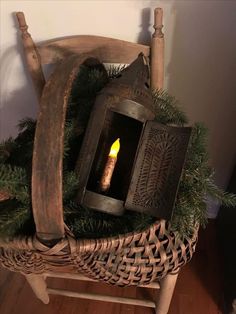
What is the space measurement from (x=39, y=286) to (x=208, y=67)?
76 cm

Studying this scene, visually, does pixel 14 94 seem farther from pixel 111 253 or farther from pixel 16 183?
pixel 111 253

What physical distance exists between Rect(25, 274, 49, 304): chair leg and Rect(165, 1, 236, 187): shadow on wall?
0.64 metres

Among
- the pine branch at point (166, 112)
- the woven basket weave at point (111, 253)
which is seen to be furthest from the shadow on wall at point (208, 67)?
the woven basket weave at point (111, 253)

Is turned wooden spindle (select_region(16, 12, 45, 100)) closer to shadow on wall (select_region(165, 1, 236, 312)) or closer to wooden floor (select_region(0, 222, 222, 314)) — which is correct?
shadow on wall (select_region(165, 1, 236, 312))

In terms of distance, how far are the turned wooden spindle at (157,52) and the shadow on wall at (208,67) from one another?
0.07 metres

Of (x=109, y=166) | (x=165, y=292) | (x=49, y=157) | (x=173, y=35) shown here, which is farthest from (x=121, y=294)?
(x=173, y=35)

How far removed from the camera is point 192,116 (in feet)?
2.88

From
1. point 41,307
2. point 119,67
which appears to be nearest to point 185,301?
point 41,307

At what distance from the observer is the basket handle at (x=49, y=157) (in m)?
0.43

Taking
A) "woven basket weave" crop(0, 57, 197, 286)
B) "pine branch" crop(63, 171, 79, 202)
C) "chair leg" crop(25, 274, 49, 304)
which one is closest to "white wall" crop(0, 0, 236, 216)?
"woven basket weave" crop(0, 57, 197, 286)

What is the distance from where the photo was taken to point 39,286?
2.72 feet

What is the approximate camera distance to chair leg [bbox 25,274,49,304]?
80 cm

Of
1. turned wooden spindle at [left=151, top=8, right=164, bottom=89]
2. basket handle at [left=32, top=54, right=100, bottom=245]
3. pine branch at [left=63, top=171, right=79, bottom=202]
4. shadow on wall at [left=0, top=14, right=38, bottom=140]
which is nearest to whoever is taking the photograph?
basket handle at [left=32, top=54, right=100, bottom=245]

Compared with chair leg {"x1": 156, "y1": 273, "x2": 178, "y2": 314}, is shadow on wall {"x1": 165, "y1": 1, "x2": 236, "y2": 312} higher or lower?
higher
